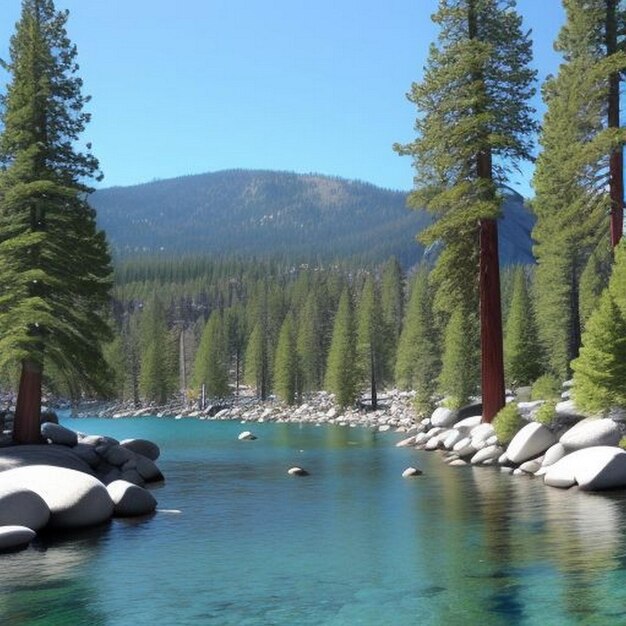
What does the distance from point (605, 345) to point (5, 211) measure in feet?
58.4

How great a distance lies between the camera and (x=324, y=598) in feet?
30.9

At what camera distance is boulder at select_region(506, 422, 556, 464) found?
2148 centimetres

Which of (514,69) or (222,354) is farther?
(222,354)

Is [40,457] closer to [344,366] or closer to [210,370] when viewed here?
[344,366]

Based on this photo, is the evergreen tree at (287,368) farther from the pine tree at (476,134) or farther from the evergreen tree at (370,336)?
the pine tree at (476,134)

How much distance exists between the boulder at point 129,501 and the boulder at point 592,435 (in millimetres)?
10666

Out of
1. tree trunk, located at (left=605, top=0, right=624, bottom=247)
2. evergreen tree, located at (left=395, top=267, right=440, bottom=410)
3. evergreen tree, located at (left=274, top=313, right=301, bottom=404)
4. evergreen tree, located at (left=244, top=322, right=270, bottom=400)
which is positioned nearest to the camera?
tree trunk, located at (left=605, top=0, right=624, bottom=247)

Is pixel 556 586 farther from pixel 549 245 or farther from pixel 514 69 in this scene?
pixel 549 245

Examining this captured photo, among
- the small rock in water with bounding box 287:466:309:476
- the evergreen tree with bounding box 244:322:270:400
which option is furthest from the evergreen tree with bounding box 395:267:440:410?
the small rock in water with bounding box 287:466:309:476

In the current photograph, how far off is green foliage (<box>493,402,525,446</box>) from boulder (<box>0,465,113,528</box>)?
12.4 meters

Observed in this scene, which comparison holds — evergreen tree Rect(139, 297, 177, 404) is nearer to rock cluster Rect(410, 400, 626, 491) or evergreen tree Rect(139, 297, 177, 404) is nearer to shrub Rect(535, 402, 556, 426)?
rock cluster Rect(410, 400, 626, 491)

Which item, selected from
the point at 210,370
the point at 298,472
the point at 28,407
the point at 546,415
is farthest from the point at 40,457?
the point at 210,370

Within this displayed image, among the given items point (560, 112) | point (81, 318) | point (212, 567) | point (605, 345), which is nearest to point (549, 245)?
point (560, 112)

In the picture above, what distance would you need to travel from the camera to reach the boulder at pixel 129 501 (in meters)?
16.3
